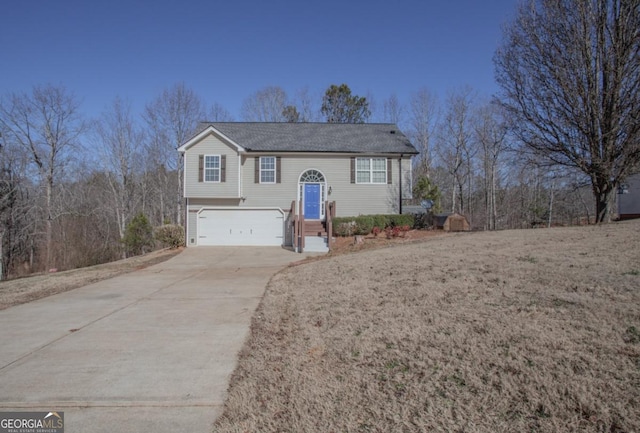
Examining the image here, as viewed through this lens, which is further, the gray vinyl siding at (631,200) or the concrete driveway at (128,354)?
the gray vinyl siding at (631,200)

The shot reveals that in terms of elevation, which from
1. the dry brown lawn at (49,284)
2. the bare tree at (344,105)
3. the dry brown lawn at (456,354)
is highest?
the bare tree at (344,105)

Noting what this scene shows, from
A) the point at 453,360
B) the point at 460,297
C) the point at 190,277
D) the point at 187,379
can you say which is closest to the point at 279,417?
the point at 187,379

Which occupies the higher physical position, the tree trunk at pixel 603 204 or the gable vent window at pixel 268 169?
the gable vent window at pixel 268 169

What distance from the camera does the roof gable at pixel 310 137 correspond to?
18.8m

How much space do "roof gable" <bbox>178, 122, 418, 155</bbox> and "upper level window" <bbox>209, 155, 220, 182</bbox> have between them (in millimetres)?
1013

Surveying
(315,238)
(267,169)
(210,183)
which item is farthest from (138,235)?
(315,238)

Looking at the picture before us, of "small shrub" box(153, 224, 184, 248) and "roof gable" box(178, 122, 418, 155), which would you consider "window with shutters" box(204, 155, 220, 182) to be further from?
"small shrub" box(153, 224, 184, 248)

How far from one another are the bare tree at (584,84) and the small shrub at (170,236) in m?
15.9

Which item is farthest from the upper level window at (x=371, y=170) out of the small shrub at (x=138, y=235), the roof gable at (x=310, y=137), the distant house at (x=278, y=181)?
the small shrub at (x=138, y=235)

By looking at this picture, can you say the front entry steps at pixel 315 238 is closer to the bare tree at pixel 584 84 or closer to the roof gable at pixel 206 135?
the roof gable at pixel 206 135

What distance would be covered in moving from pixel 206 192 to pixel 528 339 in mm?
16221

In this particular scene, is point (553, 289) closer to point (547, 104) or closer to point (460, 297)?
point (460, 297)

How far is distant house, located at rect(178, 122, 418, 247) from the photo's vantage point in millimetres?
18078

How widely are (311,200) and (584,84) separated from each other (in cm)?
1217
